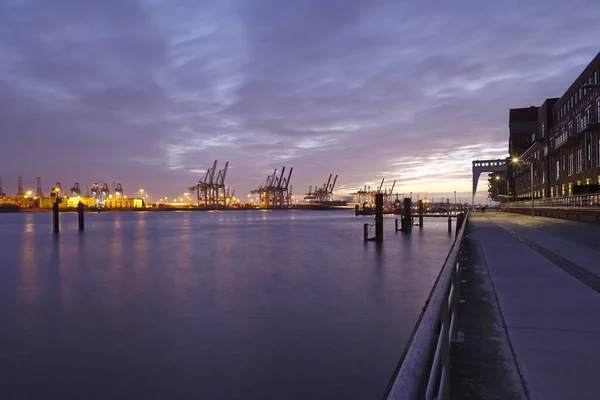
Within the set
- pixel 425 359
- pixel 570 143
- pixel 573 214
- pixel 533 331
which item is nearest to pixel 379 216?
pixel 573 214

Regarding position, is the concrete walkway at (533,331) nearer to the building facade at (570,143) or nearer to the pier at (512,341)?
the pier at (512,341)

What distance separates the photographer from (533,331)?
612cm

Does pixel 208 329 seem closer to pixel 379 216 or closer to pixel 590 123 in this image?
pixel 379 216

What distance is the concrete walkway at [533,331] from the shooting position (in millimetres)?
4480

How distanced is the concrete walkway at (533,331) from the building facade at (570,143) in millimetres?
28669

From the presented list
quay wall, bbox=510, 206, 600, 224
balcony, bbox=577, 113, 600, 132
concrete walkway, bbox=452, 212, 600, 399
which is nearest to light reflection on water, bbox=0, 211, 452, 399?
concrete walkway, bbox=452, 212, 600, 399

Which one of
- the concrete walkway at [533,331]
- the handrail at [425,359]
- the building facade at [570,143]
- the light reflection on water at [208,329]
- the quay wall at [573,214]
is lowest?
the light reflection on water at [208,329]

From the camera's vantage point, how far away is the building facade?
5000 cm

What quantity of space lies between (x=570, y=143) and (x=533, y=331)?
62978 mm

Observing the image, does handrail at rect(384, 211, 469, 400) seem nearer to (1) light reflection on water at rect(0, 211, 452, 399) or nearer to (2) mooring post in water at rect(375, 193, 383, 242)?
(1) light reflection on water at rect(0, 211, 452, 399)

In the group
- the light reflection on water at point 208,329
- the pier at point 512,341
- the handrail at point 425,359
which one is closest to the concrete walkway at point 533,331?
the pier at point 512,341

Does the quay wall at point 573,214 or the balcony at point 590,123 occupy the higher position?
the balcony at point 590,123

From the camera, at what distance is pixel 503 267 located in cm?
1190

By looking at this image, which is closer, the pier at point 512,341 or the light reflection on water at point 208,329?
the pier at point 512,341
